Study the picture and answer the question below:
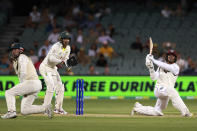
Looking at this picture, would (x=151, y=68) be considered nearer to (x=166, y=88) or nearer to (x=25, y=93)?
(x=166, y=88)

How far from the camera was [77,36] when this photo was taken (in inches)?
993

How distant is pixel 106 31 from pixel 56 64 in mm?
11094

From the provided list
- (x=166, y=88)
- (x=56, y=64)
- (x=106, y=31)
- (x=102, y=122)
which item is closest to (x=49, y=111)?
(x=102, y=122)

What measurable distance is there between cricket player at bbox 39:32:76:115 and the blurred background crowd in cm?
734

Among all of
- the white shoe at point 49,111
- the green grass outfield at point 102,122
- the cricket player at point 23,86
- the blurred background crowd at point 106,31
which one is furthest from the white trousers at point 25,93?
the blurred background crowd at point 106,31

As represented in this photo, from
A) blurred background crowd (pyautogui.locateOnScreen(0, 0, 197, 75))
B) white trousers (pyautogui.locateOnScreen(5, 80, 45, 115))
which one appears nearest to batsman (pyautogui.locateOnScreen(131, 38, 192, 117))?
white trousers (pyautogui.locateOnScreen(5, 80, 45, 115))

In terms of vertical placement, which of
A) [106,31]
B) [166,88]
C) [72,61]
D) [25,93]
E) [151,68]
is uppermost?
[106,31]

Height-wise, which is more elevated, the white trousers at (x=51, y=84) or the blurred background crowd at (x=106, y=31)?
the blurred background crowd at (x=106, y=31)

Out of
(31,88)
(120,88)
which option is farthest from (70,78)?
(31,88)

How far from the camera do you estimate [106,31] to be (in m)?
25.5

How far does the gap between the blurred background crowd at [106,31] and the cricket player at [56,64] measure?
7.34 metres

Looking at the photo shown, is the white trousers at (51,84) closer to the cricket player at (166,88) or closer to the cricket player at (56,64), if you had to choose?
the cricket player at (56,64)

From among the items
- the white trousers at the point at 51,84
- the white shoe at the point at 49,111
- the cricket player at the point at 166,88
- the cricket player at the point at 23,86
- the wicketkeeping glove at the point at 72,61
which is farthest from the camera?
the wicketkeeping glove at the point at 72,61

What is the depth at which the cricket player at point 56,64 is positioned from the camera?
46.6 feet
